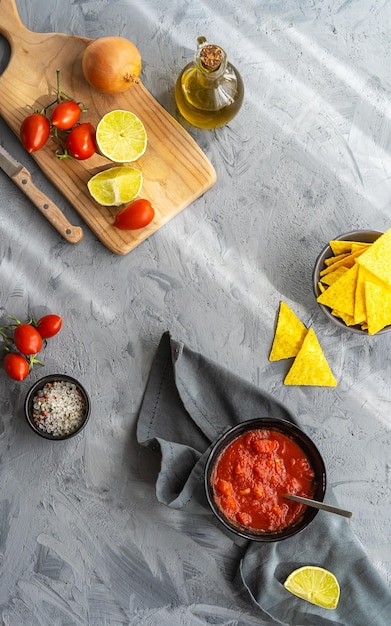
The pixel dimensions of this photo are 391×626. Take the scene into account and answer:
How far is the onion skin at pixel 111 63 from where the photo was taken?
95.3 inches

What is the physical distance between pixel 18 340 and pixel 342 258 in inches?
42.9

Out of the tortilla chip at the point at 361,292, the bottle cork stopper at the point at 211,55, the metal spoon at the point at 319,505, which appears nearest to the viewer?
the metal spoon at the point at 319,505

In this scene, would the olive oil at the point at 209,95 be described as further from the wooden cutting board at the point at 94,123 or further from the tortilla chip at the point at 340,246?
the tortilla chip at the point at 340,246

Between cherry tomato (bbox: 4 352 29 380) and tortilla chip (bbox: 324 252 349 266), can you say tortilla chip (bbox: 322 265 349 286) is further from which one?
cherry tomato (bbox: 4 352 29 380)

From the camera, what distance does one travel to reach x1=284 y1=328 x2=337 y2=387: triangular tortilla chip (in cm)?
249

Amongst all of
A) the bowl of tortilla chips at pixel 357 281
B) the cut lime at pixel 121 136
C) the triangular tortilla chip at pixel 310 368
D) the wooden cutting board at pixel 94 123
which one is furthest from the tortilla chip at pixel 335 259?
the cut lime at pixel 121 136

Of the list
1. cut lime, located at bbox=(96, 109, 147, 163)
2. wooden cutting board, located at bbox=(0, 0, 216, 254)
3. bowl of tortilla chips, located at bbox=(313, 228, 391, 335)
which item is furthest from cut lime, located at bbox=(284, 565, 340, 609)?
cut lime, located at bbox=(96, 109, 147, 163)

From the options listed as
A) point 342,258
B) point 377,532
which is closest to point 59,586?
point 377,532

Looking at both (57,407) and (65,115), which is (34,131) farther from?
(57,407)

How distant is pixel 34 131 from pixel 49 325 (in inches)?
24.9

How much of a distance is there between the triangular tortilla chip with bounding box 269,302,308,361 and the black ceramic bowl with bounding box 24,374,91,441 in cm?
65

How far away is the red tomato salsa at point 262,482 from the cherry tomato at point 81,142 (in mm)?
1068

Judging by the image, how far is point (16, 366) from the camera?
8.00 feet

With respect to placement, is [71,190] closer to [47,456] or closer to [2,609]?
[47,456]
